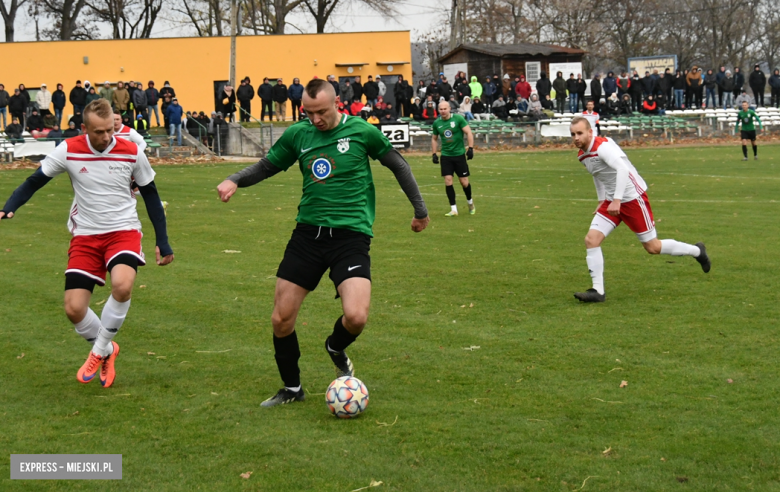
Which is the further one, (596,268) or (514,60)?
(514,60)

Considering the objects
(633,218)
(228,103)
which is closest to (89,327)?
(633,218)

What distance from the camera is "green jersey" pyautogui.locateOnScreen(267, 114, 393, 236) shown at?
5918 millimetres

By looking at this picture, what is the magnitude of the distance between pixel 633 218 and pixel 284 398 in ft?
15.6

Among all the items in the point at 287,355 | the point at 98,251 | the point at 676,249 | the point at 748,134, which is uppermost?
the point at 748,134

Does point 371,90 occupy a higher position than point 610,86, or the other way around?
point 610,86

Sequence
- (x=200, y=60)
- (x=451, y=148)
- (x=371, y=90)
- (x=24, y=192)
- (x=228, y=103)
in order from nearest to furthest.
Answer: (x=24, y=192) < (x=451, y=148) < (x=228, y=103) < (x=371, y=90) < (x=200, y=60)

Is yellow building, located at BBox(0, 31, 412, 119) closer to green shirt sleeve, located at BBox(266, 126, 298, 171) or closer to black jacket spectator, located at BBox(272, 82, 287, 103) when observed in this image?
black jacket spectator, located at BBox(272, 82, 287, 103)

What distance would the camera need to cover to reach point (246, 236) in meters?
14.3

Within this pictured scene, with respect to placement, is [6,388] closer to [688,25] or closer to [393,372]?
[393,372]

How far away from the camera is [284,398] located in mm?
6152

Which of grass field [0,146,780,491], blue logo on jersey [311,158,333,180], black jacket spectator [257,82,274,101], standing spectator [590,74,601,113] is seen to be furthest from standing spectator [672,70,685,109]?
blue logo on jersey [311,158,333,180]

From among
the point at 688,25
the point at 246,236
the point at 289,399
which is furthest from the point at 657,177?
the point at 688,25

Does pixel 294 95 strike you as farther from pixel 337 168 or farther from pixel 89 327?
pixel 337 168

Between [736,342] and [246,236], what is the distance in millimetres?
8522
